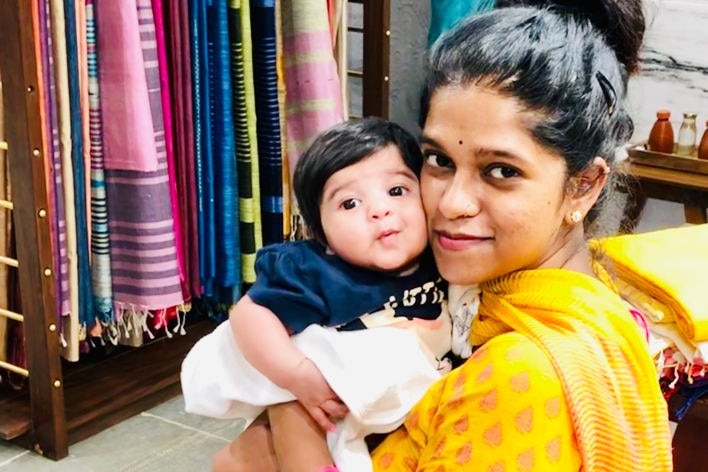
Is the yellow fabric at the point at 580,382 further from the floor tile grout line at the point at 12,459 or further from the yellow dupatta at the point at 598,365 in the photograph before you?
the floor tile grout line at the point at 12,459

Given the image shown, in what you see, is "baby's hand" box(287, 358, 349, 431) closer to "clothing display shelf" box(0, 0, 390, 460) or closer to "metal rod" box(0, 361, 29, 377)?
"clothing display shelf" box(0, 0, 390, 460)

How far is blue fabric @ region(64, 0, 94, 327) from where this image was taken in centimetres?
203

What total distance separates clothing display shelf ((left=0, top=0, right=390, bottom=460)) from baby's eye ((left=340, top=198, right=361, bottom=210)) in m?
0.96

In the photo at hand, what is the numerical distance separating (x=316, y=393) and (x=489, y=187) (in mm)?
306

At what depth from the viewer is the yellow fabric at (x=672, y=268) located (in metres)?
1.13

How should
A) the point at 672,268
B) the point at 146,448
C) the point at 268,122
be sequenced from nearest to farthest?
the point at 672,268, the point at 146,448, the point at 268,122

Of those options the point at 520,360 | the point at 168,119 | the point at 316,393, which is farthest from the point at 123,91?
the point at 520,360

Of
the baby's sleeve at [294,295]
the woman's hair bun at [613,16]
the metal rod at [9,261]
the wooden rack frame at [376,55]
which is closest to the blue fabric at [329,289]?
the baby's sleeve at [294,295]

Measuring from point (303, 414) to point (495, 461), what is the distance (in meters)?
0.29

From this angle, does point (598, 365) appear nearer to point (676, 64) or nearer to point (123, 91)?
point (123, 91)

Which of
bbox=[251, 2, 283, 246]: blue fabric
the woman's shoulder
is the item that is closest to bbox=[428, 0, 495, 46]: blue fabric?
bbox=[251, 2, 283, 246]: blue fabric

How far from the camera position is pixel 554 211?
42.5 inches

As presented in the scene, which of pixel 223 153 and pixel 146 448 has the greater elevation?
pixel 223 153

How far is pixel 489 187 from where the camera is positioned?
3.51 feet
